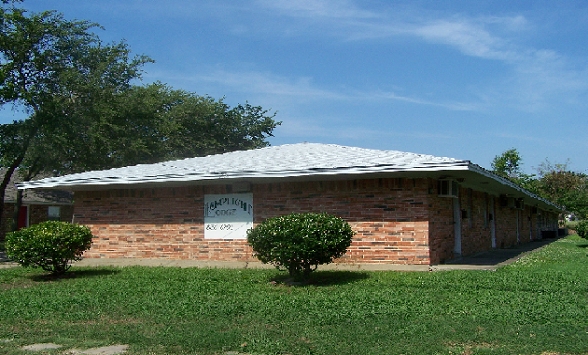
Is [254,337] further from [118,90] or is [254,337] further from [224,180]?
[118,90]

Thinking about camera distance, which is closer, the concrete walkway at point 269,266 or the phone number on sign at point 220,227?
the concrete walkway at point 269,266

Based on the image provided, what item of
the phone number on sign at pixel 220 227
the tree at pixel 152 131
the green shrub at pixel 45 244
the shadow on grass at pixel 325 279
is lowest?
the shadow on grass at pixel 325 279

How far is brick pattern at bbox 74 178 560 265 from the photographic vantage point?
12703 mm

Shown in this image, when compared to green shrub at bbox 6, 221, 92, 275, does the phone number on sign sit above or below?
above

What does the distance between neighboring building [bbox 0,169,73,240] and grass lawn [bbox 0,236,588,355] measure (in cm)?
2179

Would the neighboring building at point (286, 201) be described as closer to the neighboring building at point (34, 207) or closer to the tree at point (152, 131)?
the tree at point (152, 131)

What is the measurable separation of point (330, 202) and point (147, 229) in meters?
5.01

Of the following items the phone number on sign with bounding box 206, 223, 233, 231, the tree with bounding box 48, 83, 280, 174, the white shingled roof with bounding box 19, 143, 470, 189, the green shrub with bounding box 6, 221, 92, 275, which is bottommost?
the green shrub with bounding box 6, 221, 92, 275

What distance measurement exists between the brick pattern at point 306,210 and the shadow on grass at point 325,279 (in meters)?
1.28

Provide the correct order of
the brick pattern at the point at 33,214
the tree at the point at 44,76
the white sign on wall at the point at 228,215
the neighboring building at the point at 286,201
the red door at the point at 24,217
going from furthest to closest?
the red door at the point at 24,217 → the brick pattern at the point at 33,214 → the tree at the point at 44,76 → the white sign on wall at the point at 228,215 → the neighboring building at the point at 286,201

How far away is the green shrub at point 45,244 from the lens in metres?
11.9

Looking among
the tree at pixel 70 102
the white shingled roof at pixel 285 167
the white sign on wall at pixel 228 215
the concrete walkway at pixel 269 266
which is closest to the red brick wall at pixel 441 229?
the concrete walkway at pixel 269 266

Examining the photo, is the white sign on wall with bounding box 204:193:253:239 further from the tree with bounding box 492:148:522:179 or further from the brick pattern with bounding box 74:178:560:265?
the tree with bounding box 492:148:522:179

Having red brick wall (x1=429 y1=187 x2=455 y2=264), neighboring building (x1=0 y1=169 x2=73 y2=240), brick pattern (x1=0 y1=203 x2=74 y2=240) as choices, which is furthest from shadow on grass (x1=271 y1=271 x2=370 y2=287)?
neighboring building (x1=0 y1=169 x2=73 y2=240)
